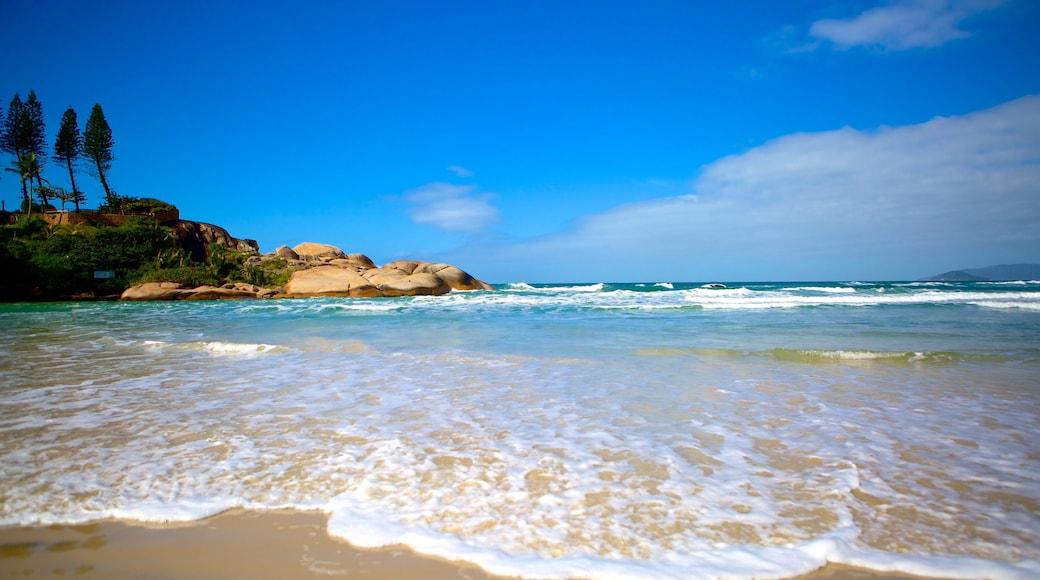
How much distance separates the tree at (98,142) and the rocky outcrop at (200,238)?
8538mm

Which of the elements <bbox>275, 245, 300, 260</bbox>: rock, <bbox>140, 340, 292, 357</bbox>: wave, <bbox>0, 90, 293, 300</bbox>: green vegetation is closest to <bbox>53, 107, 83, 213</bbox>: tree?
<bbox>0, 90, 293, 300</bbox>: green vegetation

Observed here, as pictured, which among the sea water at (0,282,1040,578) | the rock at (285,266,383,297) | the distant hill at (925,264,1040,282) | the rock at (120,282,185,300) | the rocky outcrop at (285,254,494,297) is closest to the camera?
the sea water at (0,282,1040,578)

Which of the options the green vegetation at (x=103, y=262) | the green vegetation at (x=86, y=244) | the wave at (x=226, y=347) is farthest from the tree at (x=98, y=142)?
the wave at (x=226, y=347)

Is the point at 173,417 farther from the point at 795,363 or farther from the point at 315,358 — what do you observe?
the point at 795,363

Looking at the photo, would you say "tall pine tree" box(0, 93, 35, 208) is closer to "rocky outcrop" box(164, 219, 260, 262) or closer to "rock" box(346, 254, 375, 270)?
"rocky outcrop" box(164, 219, 260, 262)

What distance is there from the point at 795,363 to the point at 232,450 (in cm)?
798

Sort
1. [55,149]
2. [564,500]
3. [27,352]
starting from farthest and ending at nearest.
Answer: [55,149]
[27,352]
[564,500]

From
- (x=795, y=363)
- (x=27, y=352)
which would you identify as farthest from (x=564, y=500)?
(x=27, y=352)

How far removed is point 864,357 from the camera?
27.8ft

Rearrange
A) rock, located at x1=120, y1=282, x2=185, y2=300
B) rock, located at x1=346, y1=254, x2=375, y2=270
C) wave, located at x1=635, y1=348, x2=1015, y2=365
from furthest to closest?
rock, located at x1=346, y1=254, x2=375, y2=270 → rock, located at x1=120, y1=282, x2=185, y2=300 → wave, located at x1=635, y1=348, x2=1015, y2=365

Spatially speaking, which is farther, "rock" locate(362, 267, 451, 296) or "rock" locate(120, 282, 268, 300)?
"rock" locate(362, 267, 451, 296)

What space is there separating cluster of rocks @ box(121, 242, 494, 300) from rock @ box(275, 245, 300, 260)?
0.52 m

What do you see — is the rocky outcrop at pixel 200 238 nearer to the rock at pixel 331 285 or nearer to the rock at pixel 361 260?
the rock at pixel 361 260

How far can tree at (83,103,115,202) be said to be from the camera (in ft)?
154
